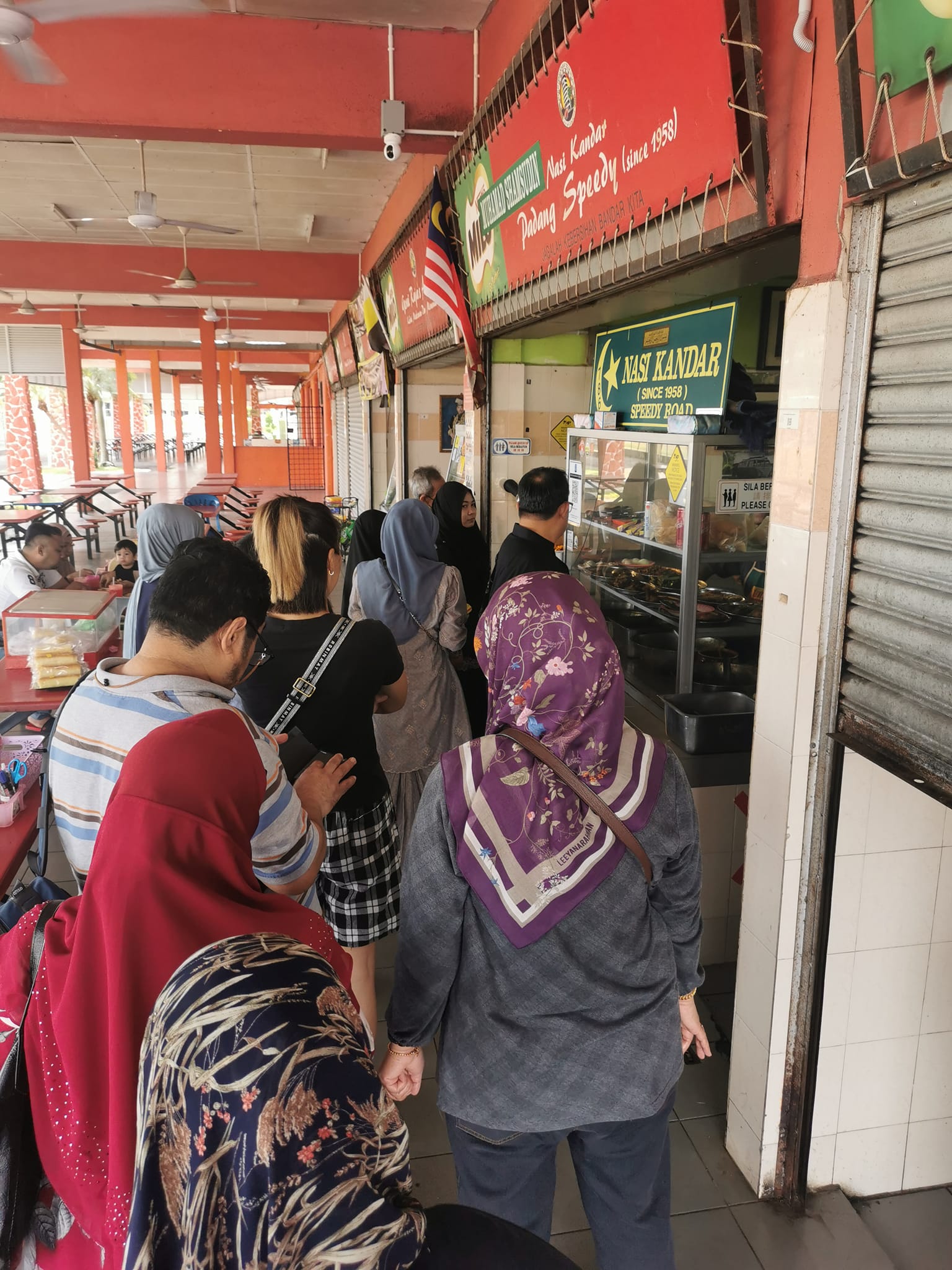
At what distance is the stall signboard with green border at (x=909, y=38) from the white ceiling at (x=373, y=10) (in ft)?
10.4

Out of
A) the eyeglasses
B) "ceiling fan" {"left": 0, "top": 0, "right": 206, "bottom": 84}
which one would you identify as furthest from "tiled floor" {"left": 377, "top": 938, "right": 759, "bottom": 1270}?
"ceiling fan" {"left": 0, "top": 0, "right": 206, "bottom": 84}

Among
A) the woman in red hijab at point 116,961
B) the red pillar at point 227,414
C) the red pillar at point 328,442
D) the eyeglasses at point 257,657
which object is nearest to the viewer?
the woman in red hijab at point 116,961

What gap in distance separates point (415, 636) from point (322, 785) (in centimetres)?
158

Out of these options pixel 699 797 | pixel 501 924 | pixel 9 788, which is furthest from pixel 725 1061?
pixel 9 788

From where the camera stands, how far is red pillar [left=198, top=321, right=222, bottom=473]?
1869cm

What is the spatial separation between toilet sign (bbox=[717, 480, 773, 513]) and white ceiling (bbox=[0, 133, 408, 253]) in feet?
12.9

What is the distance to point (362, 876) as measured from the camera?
2.75 metres

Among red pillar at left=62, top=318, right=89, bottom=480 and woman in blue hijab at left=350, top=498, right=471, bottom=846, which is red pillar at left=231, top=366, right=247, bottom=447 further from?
woman in blue hijab at left=350, top=498, right=471, bottom=846

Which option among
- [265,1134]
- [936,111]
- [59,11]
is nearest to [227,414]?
[59,11]

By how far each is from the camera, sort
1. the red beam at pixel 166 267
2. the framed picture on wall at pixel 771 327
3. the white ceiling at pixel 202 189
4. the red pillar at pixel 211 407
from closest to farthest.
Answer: the framed picture on wall at pixel 771 327, the white ceiling at pixel 202 189, the red beam at pixel 166 267, the red pillar at pixel 211 407

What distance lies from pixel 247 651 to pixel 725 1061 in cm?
215

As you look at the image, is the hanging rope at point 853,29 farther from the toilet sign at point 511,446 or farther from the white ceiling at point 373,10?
the toilet sign at point 511,446

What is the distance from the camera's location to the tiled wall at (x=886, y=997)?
7.18 feet

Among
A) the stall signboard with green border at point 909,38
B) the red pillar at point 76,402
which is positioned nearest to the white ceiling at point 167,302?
the red pillar at point 76,402
